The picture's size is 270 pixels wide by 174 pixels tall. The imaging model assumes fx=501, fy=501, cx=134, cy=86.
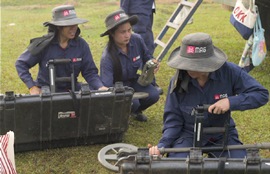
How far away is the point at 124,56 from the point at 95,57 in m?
3.76

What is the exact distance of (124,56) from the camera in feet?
17.9

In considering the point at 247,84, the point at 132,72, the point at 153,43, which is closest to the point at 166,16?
the point at 153,43

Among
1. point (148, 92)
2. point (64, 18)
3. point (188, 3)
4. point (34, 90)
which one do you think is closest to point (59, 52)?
point (64, 18)

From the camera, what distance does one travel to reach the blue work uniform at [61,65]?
5.17 metres

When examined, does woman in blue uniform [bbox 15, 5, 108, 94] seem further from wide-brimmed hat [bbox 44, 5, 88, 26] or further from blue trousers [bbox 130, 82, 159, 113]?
blue trousers [bbox 130, 82, 159, 113]

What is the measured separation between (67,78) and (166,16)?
9.46 metres

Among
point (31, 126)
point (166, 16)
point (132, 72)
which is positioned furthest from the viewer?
point (166, 16)

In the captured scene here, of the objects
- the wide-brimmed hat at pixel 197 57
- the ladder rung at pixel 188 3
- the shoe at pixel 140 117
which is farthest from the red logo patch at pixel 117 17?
the ladder rung at pixel 188 3

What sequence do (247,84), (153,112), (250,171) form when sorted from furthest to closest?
1. (153,112)
2. (247,84)
3. (250,171)

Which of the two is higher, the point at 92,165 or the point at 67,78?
the point at 67,78

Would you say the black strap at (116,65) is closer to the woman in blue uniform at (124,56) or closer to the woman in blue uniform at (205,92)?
the woman in blue uniform at (124,56)

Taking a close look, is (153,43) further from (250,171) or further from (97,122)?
(250,171)

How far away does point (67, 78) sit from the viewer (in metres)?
5.07

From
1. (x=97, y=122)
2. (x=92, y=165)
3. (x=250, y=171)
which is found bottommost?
(x=92, y=165)
